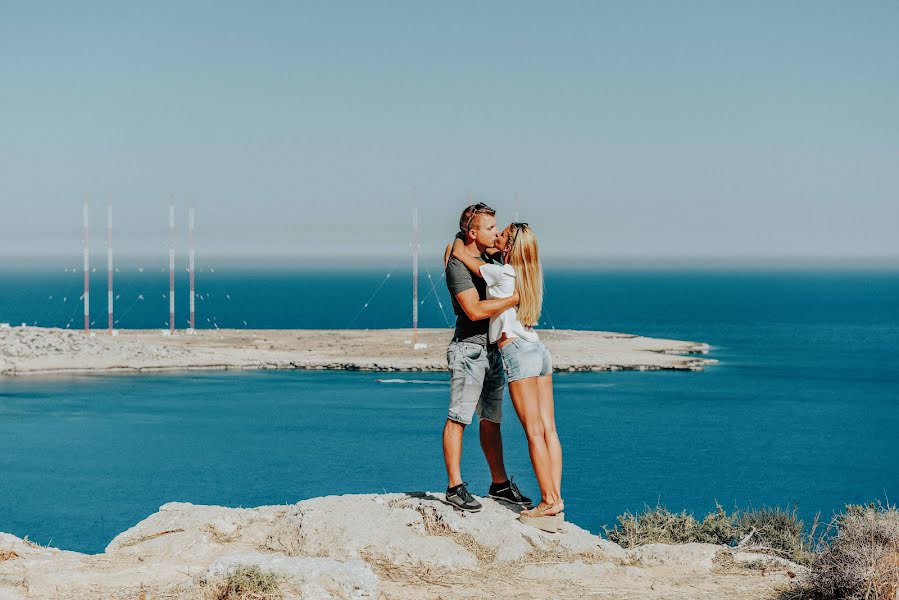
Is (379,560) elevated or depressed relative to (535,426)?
depressed

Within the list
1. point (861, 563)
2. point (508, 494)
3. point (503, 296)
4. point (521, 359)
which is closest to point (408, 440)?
point (508, 494)

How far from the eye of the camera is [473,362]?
753cm

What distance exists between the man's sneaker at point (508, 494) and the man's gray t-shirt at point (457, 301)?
116cm

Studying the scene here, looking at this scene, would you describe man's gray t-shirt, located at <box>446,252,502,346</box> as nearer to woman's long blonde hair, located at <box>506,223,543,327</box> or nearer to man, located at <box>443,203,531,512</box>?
man, located at <box>443,203,531,512</box>

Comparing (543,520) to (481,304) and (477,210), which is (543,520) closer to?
(481,304)

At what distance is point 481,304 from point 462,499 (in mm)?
1399

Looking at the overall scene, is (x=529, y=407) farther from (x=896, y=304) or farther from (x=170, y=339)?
(x=896, y=304)

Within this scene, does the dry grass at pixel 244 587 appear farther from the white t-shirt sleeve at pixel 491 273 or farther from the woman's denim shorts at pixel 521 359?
the white t-shirt sleeve at pixel 491 273

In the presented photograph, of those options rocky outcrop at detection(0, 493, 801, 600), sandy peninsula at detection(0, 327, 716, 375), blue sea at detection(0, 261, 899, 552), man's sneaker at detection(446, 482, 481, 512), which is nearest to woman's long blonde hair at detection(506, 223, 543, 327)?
man's sneaker at detection(446, 482, 481, 512)

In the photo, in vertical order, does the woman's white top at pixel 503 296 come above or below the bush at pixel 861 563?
above

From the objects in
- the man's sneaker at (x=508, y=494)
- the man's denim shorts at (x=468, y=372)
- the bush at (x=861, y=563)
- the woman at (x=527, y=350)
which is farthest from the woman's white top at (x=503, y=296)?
the bush at (x=861, y=563)

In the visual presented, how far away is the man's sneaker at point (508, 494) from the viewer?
7914 mm

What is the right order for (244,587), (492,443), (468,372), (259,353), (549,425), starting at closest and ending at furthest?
1. (244,587)
2. (468,372)
3. (549,425)
4. (492,443)
5. (259,353)

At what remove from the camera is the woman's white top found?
725 cm
